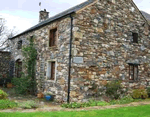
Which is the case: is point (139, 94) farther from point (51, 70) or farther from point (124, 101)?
point (51, 70)

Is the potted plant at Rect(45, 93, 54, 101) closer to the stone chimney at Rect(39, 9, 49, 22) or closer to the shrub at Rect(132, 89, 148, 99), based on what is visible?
the shrub at Rect(132, 89, 148, 99)

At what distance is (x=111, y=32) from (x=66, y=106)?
5.14 m

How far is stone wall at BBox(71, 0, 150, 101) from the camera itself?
373 inches

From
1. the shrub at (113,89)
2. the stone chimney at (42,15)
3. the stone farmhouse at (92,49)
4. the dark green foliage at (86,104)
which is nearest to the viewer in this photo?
the dark green foliage at (86,104)

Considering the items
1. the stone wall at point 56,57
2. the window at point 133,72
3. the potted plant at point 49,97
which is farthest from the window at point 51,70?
the window at point 133,72

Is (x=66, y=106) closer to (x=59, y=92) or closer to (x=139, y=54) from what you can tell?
(x=59, y=92)

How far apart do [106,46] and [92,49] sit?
1.08 metres

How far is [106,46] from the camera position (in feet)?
34.7

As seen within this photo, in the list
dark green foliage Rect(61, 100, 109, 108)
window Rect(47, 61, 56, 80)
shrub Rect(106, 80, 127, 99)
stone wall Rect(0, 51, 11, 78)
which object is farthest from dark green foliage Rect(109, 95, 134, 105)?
stone wall Rect(0, 51, 11, 78)

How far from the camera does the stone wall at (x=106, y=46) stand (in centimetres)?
948

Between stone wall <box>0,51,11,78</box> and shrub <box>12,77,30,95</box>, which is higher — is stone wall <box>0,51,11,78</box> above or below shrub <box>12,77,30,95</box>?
above

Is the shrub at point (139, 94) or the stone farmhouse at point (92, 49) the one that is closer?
the stone farmhouse at point (92, 49)

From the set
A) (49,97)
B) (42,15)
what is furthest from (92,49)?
(42,15)

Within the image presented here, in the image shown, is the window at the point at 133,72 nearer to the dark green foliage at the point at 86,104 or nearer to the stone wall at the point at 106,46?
the stone wall at the point at 106,46
